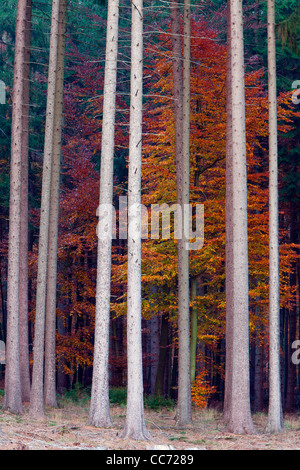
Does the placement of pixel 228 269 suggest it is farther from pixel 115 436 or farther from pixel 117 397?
pixel 117 397

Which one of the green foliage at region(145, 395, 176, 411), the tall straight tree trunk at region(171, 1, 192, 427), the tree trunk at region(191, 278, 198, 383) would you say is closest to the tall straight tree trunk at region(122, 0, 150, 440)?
the tall straight tree trunk at region(171, 1, 192, 427)

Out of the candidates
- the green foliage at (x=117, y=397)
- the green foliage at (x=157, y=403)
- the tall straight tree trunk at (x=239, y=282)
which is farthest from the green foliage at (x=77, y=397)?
the tall straight tree trunk at (x=239, y=282)

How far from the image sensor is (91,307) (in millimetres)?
22906

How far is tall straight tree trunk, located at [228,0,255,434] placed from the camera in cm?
1327

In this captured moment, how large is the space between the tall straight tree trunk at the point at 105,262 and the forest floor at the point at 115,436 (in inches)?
22.9

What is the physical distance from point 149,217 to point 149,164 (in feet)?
6.04

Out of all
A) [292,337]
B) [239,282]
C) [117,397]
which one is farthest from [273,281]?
[292,337]

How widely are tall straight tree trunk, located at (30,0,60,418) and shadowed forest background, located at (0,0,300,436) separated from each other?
0.60 m

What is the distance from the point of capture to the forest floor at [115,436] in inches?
417

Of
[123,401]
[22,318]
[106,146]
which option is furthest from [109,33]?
[123,401]

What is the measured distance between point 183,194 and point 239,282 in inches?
142

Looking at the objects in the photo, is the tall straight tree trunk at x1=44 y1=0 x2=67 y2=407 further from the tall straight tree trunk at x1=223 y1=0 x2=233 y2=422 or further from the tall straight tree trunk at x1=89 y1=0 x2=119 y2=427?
the tall straight tree trunk at x1=223 y1=0 x2=233 y2=422

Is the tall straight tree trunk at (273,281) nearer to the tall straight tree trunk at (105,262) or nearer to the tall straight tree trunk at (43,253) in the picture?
the tall straight tree trunk at (105,262)
